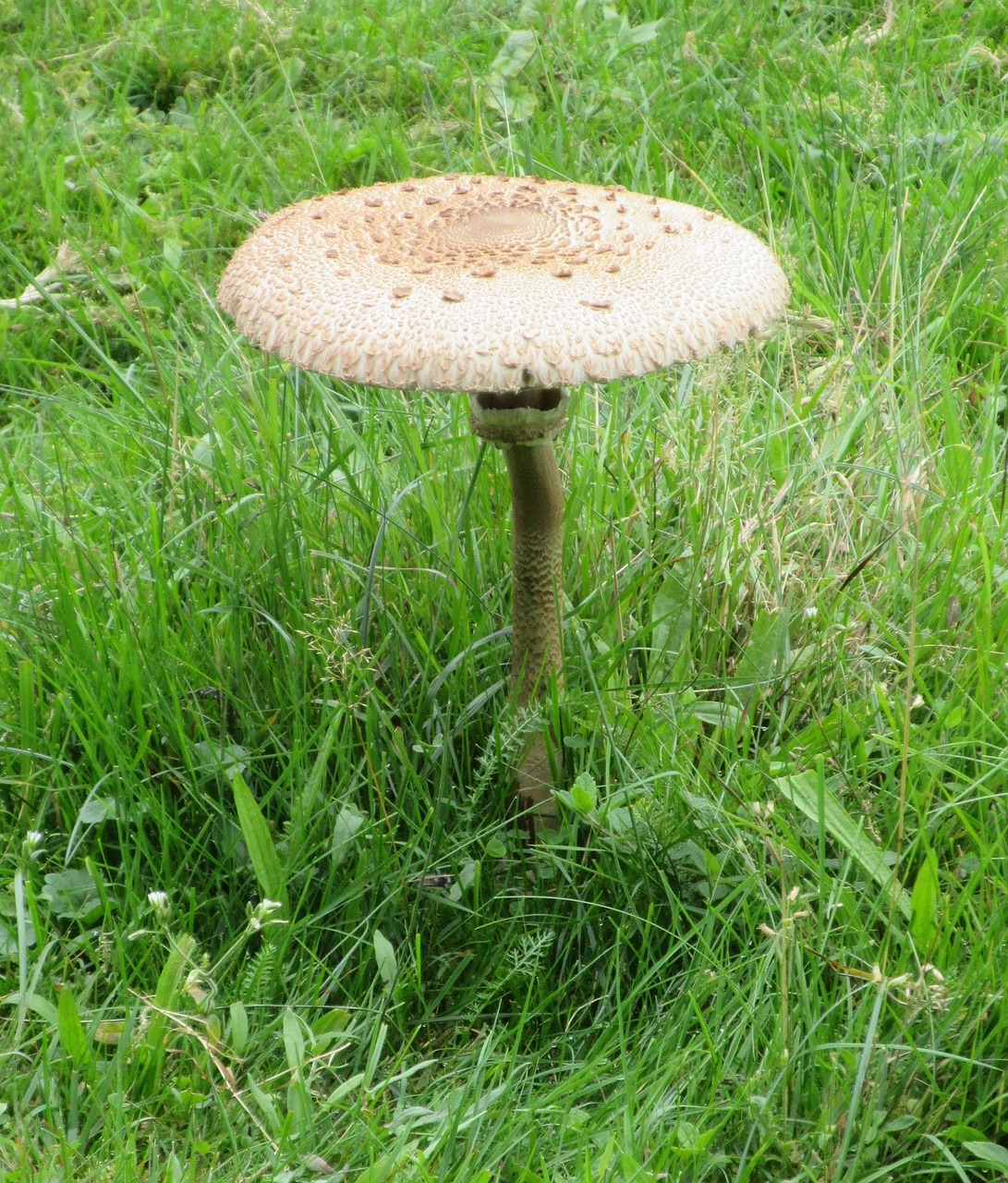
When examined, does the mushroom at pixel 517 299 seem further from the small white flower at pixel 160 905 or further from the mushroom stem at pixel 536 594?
the small white flower at pixel 160 905

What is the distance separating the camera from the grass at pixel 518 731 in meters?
1.82

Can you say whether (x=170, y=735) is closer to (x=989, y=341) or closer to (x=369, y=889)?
(x=369, y=889)

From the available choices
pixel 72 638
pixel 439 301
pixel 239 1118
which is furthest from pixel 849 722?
pixel 72 638

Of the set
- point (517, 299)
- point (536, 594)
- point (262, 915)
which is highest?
point (517, 299)

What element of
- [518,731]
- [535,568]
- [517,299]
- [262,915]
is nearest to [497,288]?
[517,299]

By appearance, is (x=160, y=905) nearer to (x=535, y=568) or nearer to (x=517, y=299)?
(x=535, y=568)

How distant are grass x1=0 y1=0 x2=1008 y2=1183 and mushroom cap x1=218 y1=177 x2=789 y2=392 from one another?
1.85 ft

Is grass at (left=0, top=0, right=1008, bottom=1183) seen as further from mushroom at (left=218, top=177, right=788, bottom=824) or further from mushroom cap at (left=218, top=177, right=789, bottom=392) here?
mushroom cap at (left=218, top=177, right=789, bottom=392)

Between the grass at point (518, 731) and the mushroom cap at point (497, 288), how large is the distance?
56cm

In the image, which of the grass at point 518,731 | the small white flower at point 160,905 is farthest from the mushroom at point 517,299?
the small white flower at point 160,905

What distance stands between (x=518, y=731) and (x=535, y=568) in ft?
1.07

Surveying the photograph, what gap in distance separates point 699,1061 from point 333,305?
51.8 inches

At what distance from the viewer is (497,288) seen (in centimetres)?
182

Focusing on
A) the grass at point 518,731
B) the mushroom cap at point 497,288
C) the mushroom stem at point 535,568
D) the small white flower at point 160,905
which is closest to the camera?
the mushroom cap at point 497,288
